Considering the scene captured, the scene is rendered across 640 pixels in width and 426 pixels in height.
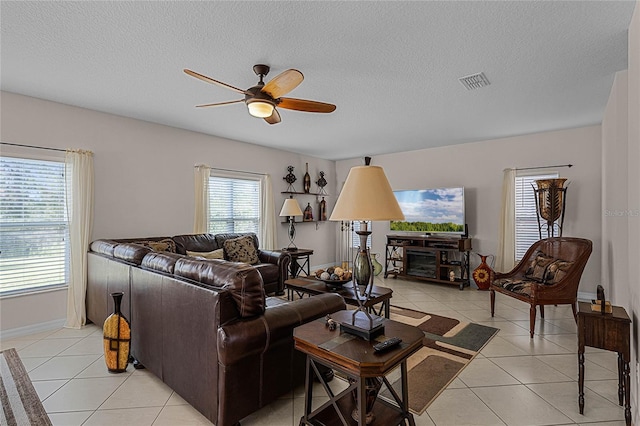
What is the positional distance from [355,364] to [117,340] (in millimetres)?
2076

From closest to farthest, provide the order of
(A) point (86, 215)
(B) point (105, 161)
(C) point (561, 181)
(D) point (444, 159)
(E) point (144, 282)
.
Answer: (E) point (144, 282), (A) point (86, 215), (B) point (105, 161), (C) point (561, 181), (D) point (444, 159)

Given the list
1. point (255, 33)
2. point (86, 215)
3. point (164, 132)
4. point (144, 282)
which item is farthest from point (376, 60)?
point (86, 215)

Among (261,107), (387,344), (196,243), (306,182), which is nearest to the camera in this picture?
(387,344)

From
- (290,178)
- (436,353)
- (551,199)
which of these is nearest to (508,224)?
(551,199)

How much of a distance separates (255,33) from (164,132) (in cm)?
292

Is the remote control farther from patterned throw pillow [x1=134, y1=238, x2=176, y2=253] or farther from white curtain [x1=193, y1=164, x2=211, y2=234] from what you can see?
white curtain [x1=193, y1=164, x2=211, y2=234]

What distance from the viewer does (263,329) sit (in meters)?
1.86

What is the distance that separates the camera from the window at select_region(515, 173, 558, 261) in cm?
499

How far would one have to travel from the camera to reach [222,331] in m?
1.73

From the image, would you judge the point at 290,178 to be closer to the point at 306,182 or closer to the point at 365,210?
the point at 306,182

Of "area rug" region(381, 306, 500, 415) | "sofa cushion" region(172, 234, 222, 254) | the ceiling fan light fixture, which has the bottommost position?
"area rug" region(381, 306, 500, 415)

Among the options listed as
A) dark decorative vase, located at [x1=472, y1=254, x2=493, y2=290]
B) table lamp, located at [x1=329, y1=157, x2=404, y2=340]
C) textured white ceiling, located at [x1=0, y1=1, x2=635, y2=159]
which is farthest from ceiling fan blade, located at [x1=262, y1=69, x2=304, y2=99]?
dark decorative vase, located at [x1=472, y1=254, x2=493, y2=290]

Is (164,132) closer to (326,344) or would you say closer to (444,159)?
(326,344)

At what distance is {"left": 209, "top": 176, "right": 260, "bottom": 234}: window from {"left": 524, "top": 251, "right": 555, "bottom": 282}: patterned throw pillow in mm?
4213
